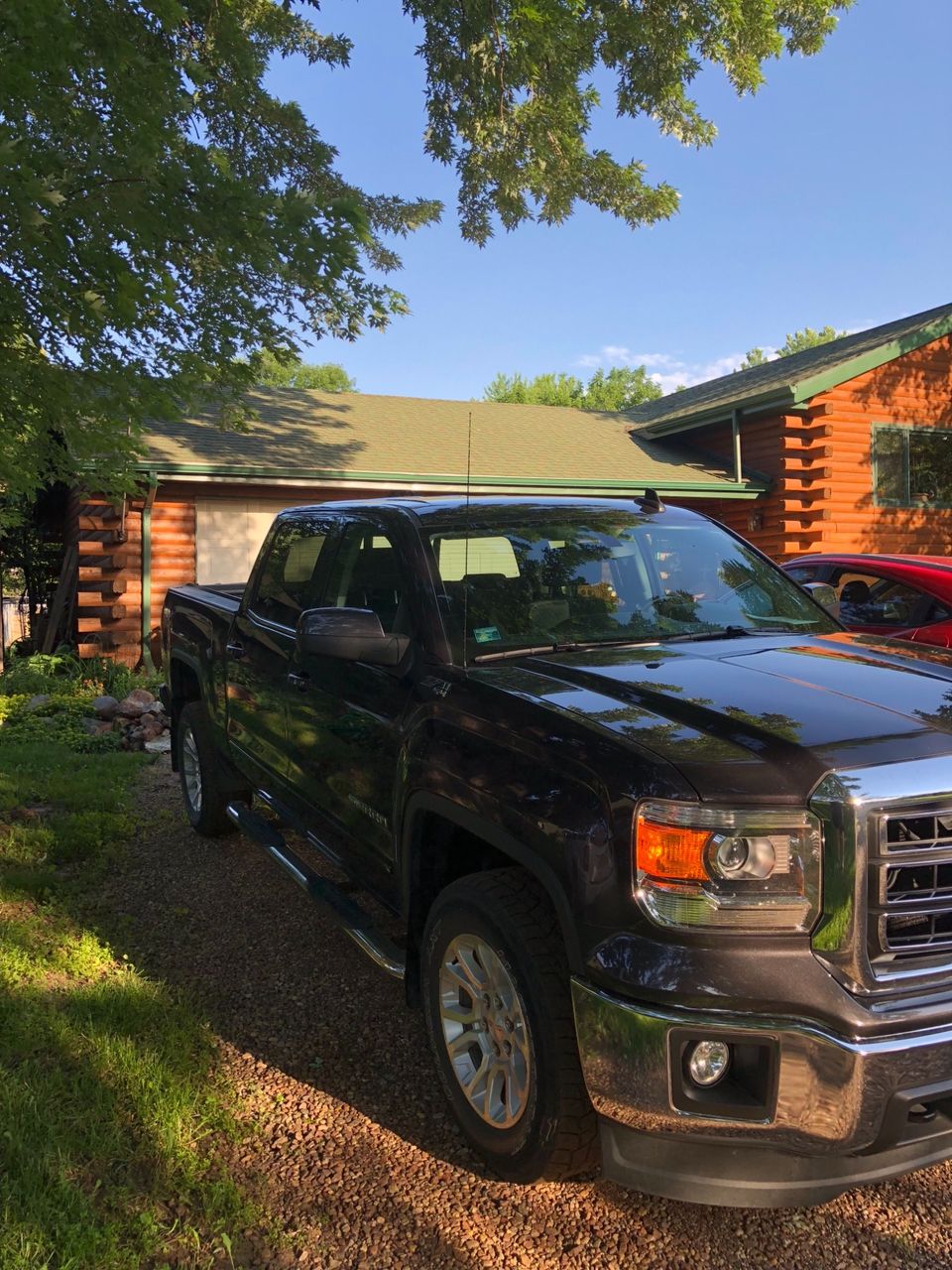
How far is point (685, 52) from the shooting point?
10484mm

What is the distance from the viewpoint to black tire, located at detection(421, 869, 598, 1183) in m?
2.33

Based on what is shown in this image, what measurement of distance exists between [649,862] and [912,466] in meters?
15.0

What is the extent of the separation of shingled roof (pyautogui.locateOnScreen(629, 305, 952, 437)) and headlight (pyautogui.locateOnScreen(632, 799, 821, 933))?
1266 centimetres

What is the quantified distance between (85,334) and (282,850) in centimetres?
306

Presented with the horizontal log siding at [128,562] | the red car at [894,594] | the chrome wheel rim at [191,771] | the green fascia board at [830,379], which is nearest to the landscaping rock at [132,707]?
the horizontal log siding at [128,562]

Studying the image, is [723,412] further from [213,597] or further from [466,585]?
[466,585]

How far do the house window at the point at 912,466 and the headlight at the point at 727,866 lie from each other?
1415 cm

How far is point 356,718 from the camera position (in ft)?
11.3

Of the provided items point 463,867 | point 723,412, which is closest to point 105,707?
point 463,867

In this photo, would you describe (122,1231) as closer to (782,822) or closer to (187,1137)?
(187,1137)

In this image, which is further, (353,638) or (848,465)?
→ (848,465)

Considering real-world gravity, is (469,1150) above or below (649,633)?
below

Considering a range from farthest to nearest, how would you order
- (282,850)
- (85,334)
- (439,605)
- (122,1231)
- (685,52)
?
(685,52), (85,334), (282,850), (439,605), (122,1231)

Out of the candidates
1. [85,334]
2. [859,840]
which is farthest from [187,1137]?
[85,334]
